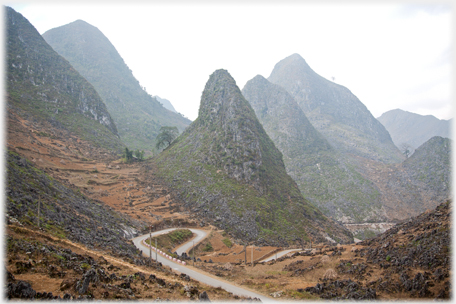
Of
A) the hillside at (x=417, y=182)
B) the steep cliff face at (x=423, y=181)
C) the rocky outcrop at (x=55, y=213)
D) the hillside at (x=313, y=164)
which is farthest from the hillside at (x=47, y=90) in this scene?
the steep cliff face at (x=423, y=181)

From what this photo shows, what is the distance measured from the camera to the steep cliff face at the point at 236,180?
56438 mm

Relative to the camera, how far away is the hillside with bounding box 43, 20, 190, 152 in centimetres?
13838

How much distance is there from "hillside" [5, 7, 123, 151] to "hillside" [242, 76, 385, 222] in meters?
83.4

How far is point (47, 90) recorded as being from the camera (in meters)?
89.8

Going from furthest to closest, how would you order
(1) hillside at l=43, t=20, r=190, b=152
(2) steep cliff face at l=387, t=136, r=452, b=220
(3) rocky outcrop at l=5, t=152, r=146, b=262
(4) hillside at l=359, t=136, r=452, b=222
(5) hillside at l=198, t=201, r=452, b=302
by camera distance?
(1) hillside at l=43, t=20, r=190, b=152
(4) hillside at l=359, t=136, r=452, b=222
(2) steep cliff face at l=387, t=136, r=452, b=220
(3) rocky outcrop at l=5, t=152, r=146, b=262
(5) hillside at l=198, t=201, r=452, b=302

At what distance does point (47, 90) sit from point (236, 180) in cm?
7921

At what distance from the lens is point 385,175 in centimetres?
11581

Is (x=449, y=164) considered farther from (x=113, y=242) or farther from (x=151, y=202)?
(x=113, y=242)

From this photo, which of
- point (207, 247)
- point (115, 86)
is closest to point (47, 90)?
point (115, 86)

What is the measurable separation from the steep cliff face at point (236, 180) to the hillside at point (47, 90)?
32.7 m

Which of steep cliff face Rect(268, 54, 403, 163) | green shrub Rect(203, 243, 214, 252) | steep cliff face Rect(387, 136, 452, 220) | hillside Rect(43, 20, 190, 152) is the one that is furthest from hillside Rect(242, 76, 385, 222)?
hillside Rect(43, 20, 190, 152)

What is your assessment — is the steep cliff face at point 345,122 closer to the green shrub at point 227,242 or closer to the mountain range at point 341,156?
the mountain range at point 341,156

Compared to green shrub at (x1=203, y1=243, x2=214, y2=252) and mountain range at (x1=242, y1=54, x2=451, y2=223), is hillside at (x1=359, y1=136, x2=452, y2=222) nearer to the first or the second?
mountain range at (x1=242, y1=54, x2=451, y2=223)

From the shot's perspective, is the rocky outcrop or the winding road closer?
the winding road
